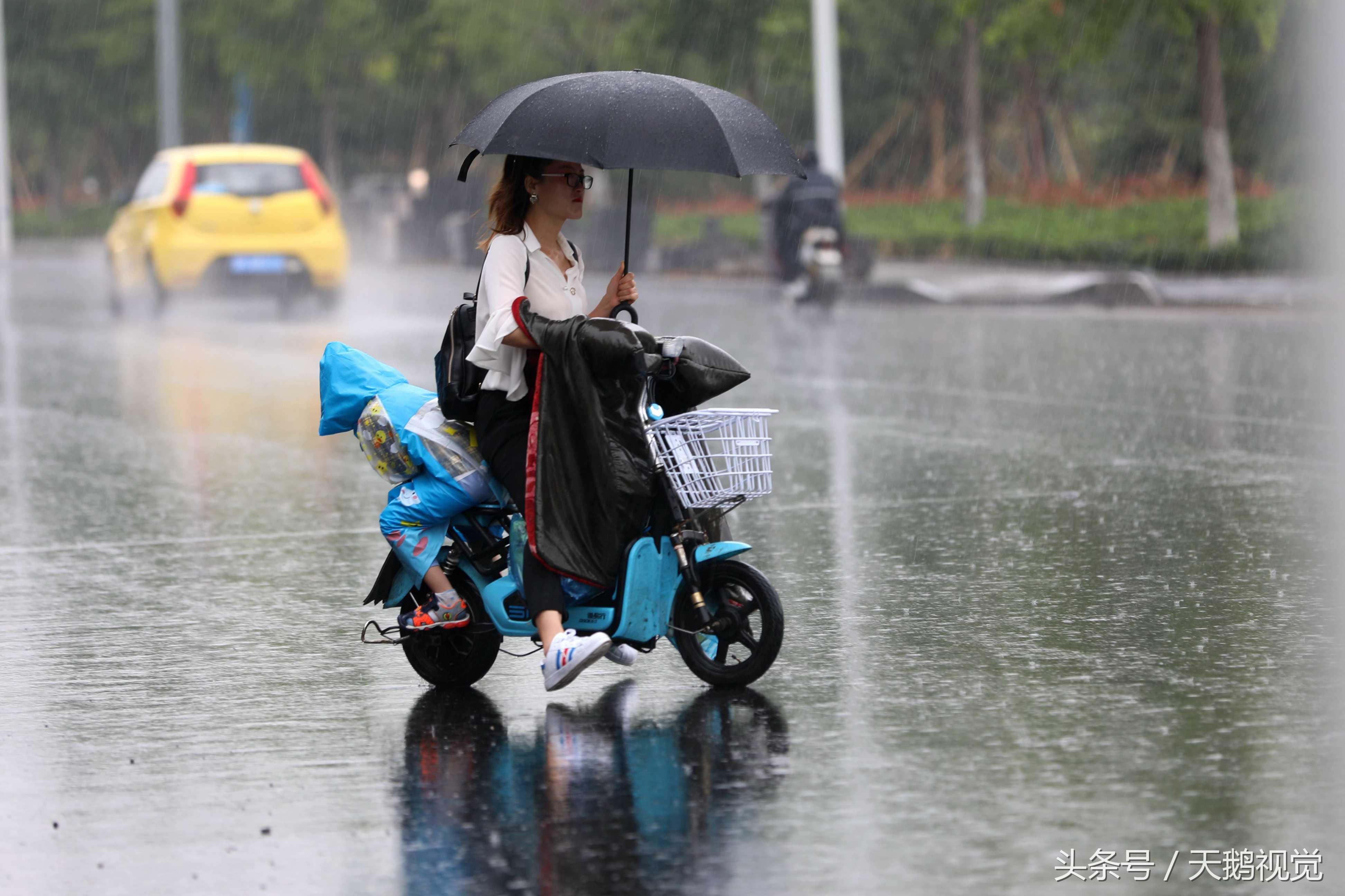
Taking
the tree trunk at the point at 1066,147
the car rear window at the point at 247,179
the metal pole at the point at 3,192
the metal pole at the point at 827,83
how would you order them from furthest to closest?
the metal pole at the point at 3,192 < the tree trunk at the point at 1066,147 < the metal pole at the point at 827,83 < the car rear window at the point at 247,179

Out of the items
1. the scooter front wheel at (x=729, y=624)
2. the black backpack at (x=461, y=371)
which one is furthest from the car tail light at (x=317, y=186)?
the scooter front wheel at (x=729, y=624)

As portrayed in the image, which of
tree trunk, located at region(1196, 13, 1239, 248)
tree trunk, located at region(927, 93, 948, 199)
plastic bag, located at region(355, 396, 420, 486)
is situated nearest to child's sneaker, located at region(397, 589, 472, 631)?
plastic bag, located at region(355, 396, 420, 486)

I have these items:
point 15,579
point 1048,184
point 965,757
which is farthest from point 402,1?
point 965,757

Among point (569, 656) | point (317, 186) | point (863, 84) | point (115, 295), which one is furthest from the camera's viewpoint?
point (863, 84)

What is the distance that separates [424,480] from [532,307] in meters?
0.57

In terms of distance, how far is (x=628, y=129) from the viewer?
5625 mm

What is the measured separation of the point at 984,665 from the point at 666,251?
25.9 metres

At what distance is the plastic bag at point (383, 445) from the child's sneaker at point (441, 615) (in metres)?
0.34

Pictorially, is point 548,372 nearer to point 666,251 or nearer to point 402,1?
point 666,251

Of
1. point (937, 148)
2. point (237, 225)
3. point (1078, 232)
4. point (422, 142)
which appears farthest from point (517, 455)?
point (422, 142)

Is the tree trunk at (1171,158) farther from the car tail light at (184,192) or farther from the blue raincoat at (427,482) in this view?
the blue raincoat at (427,482)

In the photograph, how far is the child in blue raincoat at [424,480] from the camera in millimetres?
5762

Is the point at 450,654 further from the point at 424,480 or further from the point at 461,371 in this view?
the point at 461,371

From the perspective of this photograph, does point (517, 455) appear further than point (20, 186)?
No
